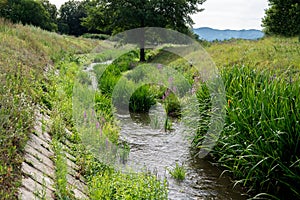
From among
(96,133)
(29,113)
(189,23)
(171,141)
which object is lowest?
(171,141)

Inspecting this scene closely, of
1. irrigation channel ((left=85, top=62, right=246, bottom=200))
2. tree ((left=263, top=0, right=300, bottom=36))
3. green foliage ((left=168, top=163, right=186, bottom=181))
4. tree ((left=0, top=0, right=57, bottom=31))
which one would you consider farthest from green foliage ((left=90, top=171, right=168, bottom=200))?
tree ((left=0, top=0, right=57, bottom=31))

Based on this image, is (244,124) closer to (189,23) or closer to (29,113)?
(29,113)

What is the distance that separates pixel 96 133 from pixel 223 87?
2.73 m

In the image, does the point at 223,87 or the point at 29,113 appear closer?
the point at 29,113

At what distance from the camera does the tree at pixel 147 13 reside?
2094 centimetres

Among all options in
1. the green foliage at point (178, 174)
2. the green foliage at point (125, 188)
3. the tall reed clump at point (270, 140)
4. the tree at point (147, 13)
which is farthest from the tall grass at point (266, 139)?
the tree at point (147, 13)

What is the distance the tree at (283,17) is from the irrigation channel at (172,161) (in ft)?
65.0

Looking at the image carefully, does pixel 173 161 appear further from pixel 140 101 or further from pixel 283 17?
pixel 283 17

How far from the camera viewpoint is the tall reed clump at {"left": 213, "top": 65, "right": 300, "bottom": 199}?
14.6 feet

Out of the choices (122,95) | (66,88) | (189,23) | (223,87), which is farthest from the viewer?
(189,23)

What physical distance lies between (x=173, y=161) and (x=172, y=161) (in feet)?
0.06

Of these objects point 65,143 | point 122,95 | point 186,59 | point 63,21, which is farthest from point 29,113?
point 63,21

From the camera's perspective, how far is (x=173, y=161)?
6152 millimetres

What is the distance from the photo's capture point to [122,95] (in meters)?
10.1
